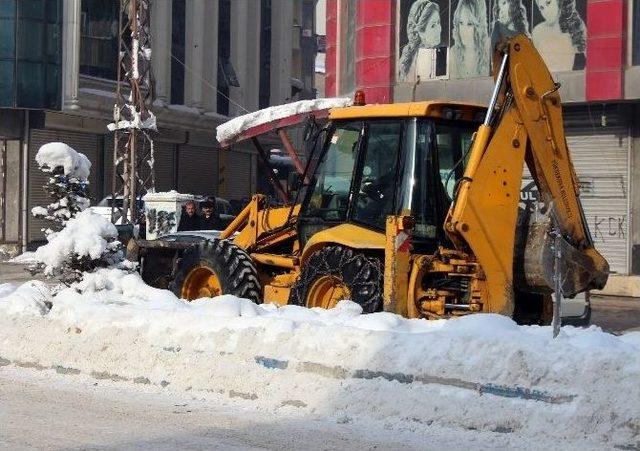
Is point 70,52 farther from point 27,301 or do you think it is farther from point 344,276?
point 344,276

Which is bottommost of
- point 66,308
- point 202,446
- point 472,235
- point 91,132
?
point 202,446

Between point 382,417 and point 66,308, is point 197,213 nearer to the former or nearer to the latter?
point 66,308

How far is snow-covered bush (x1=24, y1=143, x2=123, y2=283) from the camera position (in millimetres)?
10523

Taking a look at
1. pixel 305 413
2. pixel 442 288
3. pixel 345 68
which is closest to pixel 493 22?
pixel 345 68

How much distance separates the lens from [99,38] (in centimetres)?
3534

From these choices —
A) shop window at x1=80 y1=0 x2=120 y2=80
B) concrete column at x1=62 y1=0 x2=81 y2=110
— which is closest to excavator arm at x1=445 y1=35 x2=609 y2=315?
concrete column at x1=62 y1=0 x2=81 y2=110

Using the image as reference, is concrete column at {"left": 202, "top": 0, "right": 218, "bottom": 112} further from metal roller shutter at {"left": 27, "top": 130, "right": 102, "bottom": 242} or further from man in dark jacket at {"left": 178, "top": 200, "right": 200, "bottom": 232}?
man in dark jacket at {"left": 178, "top": 200, "right": 200, "bottom": 232}

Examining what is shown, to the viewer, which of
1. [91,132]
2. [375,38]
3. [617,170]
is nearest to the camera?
[617,170]

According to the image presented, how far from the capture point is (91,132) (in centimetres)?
3562

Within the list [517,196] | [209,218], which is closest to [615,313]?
[209,218]

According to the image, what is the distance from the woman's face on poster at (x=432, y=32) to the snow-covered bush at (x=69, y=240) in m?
12.8

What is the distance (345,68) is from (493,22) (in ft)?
16.1

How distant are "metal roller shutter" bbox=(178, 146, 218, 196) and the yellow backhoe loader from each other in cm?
3106

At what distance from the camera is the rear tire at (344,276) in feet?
32.0
